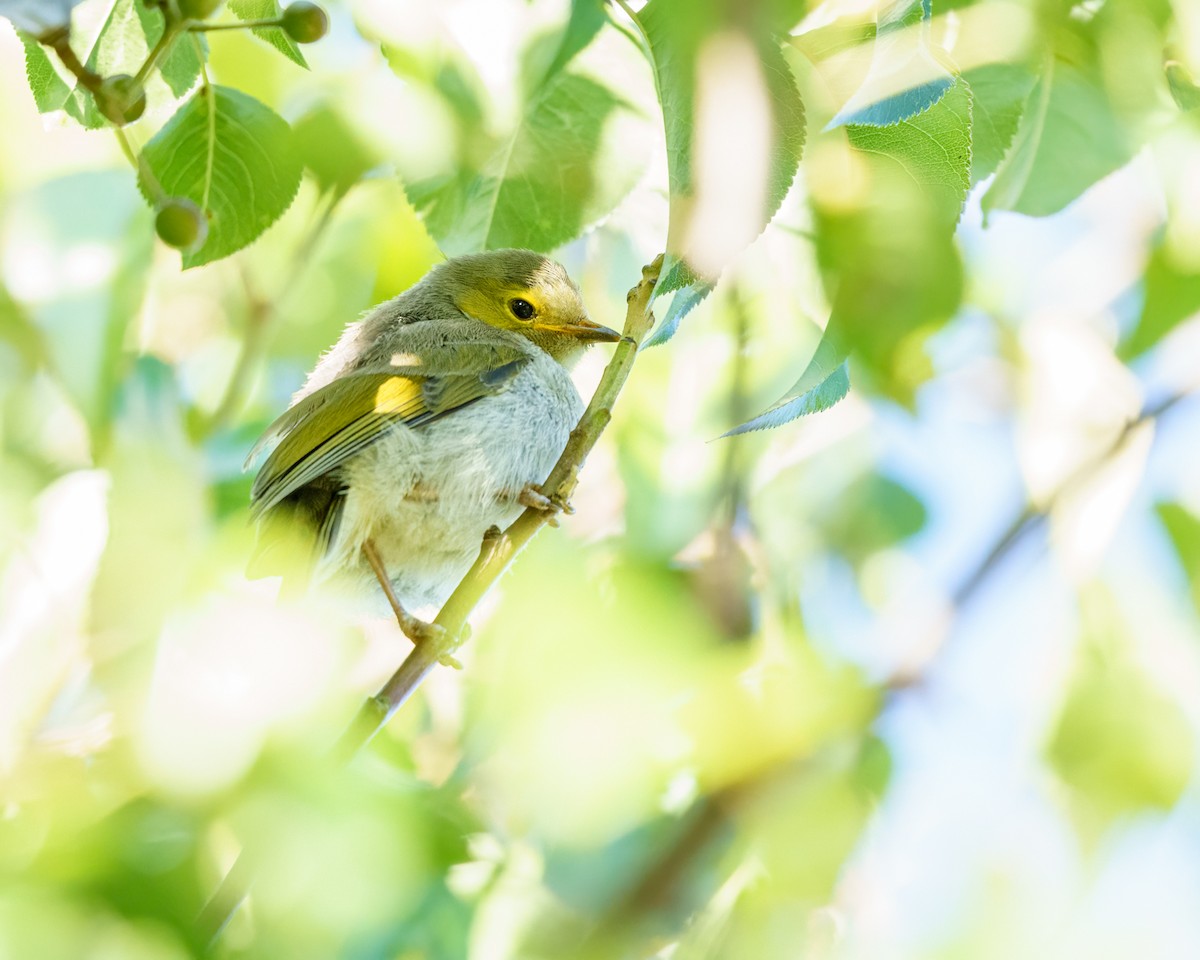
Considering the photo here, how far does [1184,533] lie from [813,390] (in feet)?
5.86

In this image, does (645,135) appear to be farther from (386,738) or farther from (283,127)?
(386,738)

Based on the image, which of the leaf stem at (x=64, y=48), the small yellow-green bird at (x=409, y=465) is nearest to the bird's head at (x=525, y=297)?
the small yellow-green bird at (x=409, y=465)

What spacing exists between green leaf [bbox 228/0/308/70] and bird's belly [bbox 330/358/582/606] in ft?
4.75

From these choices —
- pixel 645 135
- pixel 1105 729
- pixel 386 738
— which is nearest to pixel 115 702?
pixel 386 738

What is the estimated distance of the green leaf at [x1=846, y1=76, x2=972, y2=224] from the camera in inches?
73.7

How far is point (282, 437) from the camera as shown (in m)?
3.54

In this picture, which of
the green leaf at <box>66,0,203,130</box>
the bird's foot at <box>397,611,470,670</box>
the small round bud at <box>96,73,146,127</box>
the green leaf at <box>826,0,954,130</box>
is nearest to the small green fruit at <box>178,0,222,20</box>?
the small round bud at <box>96,73,146,127</box>

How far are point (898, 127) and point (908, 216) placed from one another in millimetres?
139

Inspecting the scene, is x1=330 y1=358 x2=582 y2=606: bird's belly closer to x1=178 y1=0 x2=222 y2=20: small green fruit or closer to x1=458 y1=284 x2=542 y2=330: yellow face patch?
x1=458 y1=284 x2=542 y2=330: yellow face patch

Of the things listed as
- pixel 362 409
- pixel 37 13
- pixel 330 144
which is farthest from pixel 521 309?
pixel 37 13

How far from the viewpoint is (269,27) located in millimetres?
2068

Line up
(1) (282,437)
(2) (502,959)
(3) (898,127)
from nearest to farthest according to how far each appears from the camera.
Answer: (3) (898,127) → (2) (502,959) → (1) (282,437)

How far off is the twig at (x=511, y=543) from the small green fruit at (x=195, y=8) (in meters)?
0.82

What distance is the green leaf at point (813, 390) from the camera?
1.76 meters
